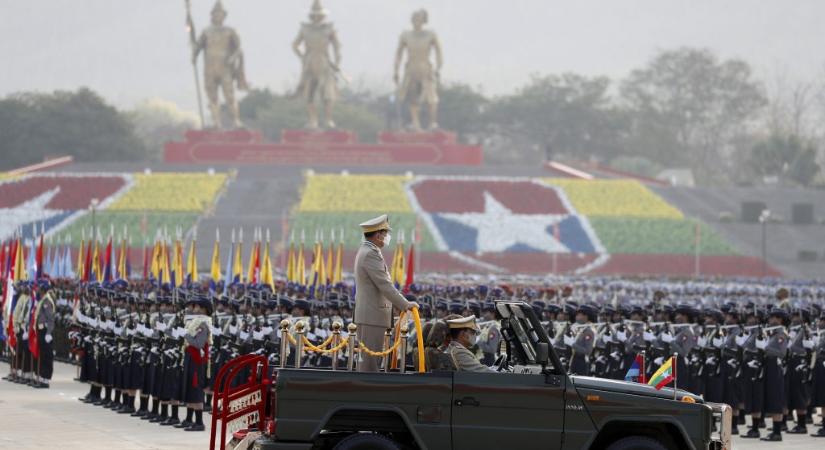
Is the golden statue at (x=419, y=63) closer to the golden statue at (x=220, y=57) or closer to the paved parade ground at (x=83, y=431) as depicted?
the golden statue at (x=220, y=57)

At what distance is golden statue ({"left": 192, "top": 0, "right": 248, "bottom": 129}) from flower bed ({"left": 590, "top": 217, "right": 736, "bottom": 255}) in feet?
70.2

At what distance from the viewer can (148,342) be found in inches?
726

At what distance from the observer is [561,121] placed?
356 feet

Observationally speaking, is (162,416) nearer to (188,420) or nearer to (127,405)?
(188,420)

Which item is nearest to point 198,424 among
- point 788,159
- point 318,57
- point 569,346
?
point 569,346

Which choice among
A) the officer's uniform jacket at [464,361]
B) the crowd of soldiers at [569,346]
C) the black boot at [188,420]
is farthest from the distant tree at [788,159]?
the officer's uniform jacket at [464,361]

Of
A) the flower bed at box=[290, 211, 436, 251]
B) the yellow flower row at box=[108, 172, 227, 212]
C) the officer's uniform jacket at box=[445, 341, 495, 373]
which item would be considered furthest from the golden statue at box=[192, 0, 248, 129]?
the officer's uniform jacket at box=[445, 341, 495, 373]

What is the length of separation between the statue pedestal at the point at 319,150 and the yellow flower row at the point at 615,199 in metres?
9.04

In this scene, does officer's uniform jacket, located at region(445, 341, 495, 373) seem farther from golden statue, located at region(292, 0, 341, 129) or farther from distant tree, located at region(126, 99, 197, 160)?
distant tree, located at region(126, 99, 197, 160)

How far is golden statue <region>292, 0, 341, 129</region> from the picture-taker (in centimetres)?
7269

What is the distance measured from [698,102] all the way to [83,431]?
109 m

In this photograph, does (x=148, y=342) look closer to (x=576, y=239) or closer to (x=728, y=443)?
(x=728, y=443)

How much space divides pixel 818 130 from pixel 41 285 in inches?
4540

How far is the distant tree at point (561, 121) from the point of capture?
10831 cm
